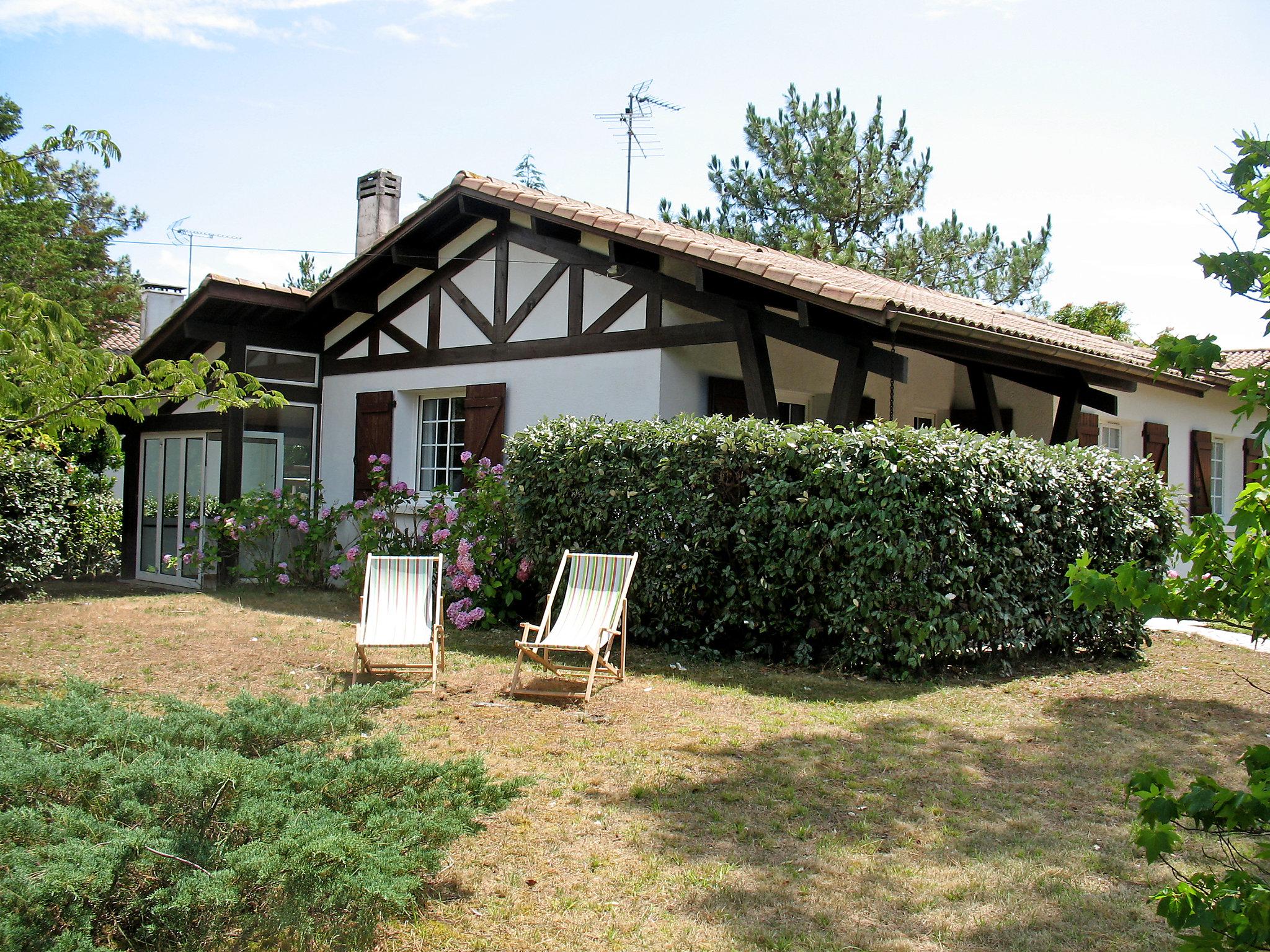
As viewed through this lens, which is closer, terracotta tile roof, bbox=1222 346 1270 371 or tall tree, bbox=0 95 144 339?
terracotta tile roof, bbox=1222 346 1270 371

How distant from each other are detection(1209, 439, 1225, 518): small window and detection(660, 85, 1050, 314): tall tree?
10.4 m

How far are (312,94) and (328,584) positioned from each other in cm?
584

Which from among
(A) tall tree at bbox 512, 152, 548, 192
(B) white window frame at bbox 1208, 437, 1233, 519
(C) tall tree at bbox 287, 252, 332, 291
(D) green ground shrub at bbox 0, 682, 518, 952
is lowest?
(D) green ground shrub at bbox 0, 682, 518, 952

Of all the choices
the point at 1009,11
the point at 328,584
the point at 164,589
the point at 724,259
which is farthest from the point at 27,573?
the point at 1009,11

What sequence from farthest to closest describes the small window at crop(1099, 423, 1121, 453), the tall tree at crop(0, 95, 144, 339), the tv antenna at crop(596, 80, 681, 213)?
the tall tree at crop(0, 95, 144, 339) < the tv antenna at crop(596, 80, 681, 213) < the small window at crop(1099, 423, 1121, 453)

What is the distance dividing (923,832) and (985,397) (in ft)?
24.8

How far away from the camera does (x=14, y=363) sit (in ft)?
17.7

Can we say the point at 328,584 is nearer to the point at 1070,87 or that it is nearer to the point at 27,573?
the point at 27,573

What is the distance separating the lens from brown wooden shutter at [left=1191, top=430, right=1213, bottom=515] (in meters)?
13.6

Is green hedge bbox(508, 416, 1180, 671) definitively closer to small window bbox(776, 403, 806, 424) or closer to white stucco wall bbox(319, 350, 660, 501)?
white stucco wall bbox(319, 350, 660, 501)


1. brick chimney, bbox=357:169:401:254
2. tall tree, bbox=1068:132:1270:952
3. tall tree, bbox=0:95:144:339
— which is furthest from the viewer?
tall tree, bbox=0:95:144:339

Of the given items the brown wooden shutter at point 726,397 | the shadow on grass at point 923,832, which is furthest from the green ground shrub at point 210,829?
the brown wooden shutter at point 726,397

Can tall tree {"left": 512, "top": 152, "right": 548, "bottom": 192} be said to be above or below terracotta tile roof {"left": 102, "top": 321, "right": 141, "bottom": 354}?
above

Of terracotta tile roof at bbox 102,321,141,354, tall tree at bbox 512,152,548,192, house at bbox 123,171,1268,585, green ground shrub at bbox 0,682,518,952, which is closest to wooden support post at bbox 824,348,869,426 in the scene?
house at bbox 123,171,1268,585
